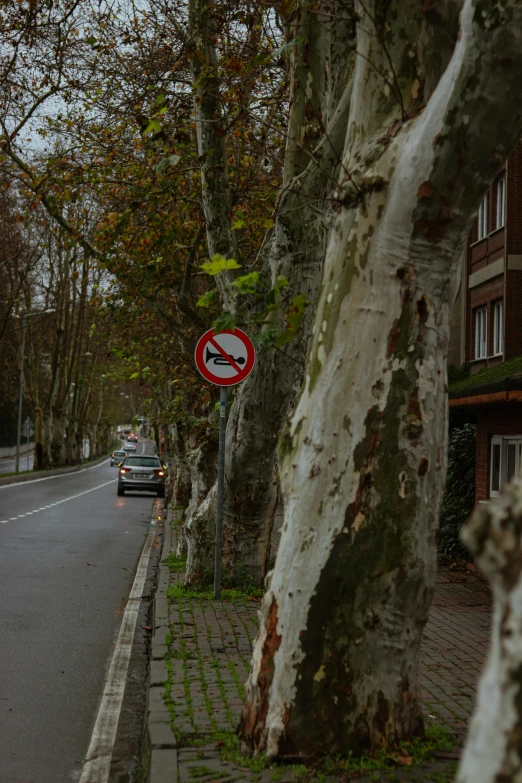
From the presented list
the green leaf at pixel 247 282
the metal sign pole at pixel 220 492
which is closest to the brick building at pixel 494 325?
the metal sign pole at pixel 220 492

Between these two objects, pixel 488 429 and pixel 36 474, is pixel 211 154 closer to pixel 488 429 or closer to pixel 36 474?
pixel 488 429

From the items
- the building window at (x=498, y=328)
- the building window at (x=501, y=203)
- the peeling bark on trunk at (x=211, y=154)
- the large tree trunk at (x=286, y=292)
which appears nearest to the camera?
the large tree trunk at (x=286, y=292)

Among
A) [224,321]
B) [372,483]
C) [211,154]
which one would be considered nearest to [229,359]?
[211,154]

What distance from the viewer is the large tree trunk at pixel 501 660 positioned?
2.19 m

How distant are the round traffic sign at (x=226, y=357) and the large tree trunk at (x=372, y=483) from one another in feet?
18.9

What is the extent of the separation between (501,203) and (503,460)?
980cm

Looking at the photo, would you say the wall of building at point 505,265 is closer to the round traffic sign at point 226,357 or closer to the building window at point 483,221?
the building window at point 483,221

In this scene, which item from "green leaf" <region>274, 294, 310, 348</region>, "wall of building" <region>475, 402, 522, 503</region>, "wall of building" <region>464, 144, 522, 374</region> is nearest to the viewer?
"green leaf" <region>274, 294, 310, 348</region>

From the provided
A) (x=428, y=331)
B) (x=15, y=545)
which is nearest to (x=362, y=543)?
(x=428, y=331)

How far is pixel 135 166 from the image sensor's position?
53.6 feet

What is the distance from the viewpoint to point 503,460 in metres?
15.3

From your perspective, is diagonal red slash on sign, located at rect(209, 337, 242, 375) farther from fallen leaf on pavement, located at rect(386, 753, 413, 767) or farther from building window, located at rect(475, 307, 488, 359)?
building window, located at rect(475, 307, 488, 359)

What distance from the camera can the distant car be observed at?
39688 millimetres

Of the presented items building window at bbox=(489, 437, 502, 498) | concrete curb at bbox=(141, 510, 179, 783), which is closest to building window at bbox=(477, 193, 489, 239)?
building window at bbox=(489, 437, 502, 498)
